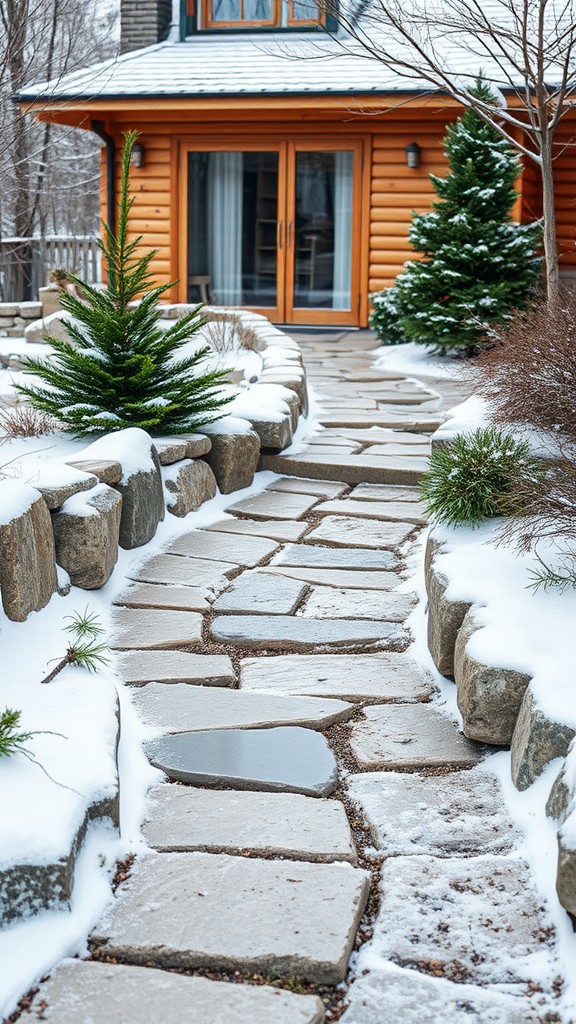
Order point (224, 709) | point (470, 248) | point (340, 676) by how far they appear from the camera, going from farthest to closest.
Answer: point (470, 248) < point (340, 676) < point (224, 709)

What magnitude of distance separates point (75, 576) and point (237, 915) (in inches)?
76.6

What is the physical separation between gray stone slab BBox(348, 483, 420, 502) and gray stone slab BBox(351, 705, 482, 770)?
2.40 m

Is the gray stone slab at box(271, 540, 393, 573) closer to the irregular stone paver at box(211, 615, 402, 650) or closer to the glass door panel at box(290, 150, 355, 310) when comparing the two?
the irregular stone paver at box(211, 615, 402, 650)

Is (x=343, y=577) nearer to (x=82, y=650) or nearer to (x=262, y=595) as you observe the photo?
(x=262, y=595)

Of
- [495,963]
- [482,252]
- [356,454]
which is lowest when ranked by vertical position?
[495,963]

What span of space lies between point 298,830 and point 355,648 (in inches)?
48.0

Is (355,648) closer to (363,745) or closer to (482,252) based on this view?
(363,745)

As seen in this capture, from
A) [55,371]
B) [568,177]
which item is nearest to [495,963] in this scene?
[55,371]

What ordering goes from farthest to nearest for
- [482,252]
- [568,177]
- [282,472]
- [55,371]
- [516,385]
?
[568,177]
[482,252]
[282,472]
[55,371]
[516,385]

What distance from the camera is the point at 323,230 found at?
40.2 ft

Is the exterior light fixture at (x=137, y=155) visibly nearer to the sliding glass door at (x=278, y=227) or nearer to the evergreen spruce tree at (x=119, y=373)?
the sliding glass door at (x=278, y=227)

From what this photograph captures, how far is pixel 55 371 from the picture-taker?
529 centimetres

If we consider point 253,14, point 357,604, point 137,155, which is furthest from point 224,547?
point 253,14

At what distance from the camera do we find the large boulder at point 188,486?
504cm
